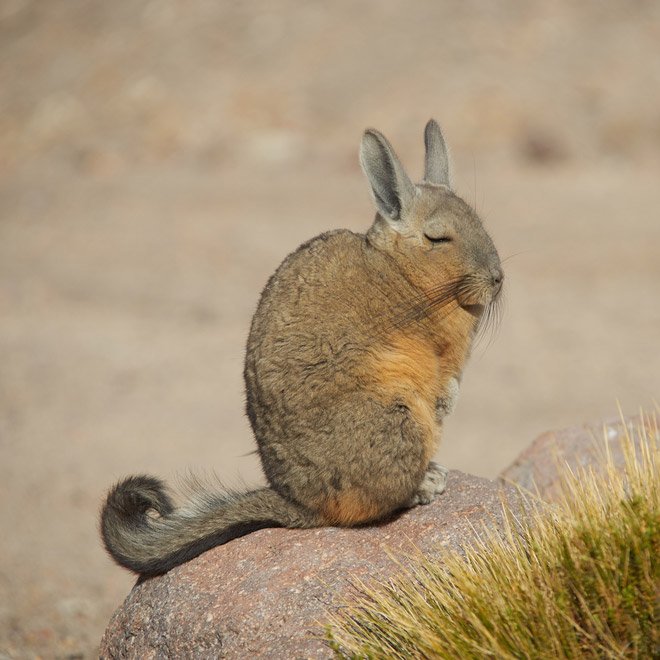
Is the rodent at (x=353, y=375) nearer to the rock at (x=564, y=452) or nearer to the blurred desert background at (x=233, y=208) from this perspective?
the rock at (x=564, y=452)

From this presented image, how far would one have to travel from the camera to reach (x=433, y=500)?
5.55 metres

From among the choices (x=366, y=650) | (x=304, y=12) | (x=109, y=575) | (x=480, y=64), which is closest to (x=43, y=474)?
(x=109, y=575)

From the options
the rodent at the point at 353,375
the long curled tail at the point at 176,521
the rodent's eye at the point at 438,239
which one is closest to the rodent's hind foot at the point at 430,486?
the rodent at the point at 353,375

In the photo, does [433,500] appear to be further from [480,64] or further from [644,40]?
[644,40]

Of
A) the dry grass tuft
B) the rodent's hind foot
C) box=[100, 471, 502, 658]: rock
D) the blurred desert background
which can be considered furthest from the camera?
the blurred desert background

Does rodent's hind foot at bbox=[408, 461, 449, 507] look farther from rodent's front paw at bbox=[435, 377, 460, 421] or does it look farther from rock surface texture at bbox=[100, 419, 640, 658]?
rodent's front paw at bbox=[435, 377, 460, 421]

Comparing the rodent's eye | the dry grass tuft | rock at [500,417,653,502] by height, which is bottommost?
the dry grass tuft

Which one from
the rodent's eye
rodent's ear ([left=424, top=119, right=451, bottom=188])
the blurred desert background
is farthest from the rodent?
the blurred desert background

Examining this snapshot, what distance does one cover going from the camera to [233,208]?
69.5 ft

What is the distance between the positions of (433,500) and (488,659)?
5.37 ft

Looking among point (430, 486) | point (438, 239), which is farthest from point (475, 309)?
point (430, 486)

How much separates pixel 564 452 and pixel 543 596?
321 cm

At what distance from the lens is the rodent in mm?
5105

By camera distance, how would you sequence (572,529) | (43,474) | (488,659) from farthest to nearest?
(43,474) → (572,529) → (488,659)
